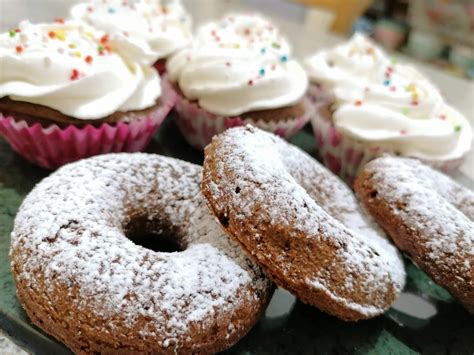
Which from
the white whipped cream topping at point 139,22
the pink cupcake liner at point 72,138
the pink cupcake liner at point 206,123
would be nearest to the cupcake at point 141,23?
the white whipped cream topping at point 139,22

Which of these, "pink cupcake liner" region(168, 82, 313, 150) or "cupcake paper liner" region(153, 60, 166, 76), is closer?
"pink cupcake liner" region(168, 82, 313, 150)

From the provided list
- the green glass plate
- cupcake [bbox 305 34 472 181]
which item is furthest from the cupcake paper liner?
the green glass plate

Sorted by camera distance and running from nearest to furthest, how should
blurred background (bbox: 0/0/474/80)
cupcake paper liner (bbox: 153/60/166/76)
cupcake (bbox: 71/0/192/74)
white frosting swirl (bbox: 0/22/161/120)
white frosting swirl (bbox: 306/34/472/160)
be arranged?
white frosting swirl (bbox: 0/22/161/120) → white frosting swirl (bbox: 306/34/472/160) → cupcake (bbox: 71/0/192/74) → cupcake paper liner (bbox: 153/60/166/76) → blurred background (bbox: 0/0/474/80)

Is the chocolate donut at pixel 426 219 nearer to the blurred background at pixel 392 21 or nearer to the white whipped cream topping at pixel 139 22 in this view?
the white whipped cream topping at pixel 139 22

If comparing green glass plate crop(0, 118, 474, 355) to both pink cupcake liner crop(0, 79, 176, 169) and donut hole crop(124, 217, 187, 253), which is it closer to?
pink cupcake liner crop(0, 79, 176, 169)

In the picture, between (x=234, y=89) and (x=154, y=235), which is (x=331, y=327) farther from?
(x=234, y=89)

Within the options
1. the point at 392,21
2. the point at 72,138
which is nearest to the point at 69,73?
the point at 72,138

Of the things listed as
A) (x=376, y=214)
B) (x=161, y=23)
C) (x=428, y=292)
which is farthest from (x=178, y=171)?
(x=161, y=23)
